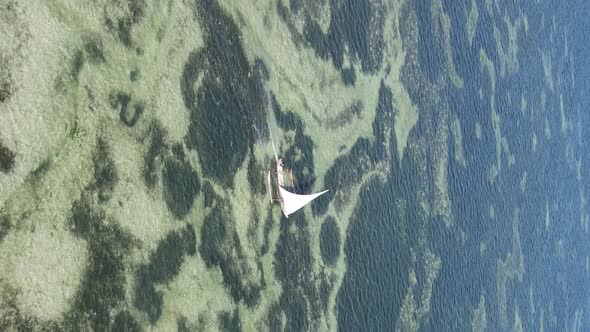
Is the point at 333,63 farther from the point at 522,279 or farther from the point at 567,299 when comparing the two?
the point at 567,299

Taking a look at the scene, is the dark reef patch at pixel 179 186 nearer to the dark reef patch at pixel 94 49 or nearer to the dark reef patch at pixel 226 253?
the dark reef patch at pixel 226 253

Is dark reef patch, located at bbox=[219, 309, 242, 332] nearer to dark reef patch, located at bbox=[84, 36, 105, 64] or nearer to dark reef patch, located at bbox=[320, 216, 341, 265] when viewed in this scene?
dark reef patch, located at bbox=[320, 216, 341, 265]

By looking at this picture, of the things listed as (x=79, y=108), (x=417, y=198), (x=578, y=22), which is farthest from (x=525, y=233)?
(x=79, y=108)

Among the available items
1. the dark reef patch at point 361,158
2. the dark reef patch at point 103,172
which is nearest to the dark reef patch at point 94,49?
the dark reef patch at point 103,172

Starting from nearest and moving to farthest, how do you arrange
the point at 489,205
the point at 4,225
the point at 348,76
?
the point at 4,225, the point at 348,76, the point at 489,205

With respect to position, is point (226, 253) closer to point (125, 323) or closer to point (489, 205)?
point (125, 323)

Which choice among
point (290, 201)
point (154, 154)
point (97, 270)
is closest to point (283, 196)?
point (290, 201)

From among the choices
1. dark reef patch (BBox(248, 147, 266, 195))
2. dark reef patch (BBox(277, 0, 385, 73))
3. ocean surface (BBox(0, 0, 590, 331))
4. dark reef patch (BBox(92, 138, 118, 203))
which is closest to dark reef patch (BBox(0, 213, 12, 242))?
ocean surface (BBox(0, 0, 590, 331))
